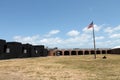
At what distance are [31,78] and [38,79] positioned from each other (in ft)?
2.44

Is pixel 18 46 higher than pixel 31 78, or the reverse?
pixel 18 46

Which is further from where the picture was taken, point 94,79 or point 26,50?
point 26,50

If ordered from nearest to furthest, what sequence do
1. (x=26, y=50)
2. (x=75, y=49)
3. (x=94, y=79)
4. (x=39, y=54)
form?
(x=94, y=79) → (x=26, y=50) → (x=39, y=54) → (x=75, y=49)

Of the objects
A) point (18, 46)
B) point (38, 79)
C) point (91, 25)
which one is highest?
point (91, 25)

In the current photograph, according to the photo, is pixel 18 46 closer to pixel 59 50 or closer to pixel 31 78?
pixel 31 78

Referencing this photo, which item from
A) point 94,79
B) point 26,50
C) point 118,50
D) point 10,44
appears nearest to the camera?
point 94,79

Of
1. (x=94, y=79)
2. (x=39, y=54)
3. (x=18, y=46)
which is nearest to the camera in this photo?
(x=94, y=79)

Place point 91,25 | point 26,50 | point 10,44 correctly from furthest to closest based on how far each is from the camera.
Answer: point 26,50 < point 10,44 < point 91,25

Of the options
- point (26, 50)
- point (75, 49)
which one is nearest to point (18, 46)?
point (26, 50)

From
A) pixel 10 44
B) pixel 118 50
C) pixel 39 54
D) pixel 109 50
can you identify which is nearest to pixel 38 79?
pixel 10 44

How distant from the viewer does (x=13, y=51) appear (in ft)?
176

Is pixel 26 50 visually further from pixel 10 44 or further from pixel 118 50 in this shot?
pixel 118 50

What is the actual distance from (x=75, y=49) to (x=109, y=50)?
20.1m

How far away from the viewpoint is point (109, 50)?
11900 centimetres
